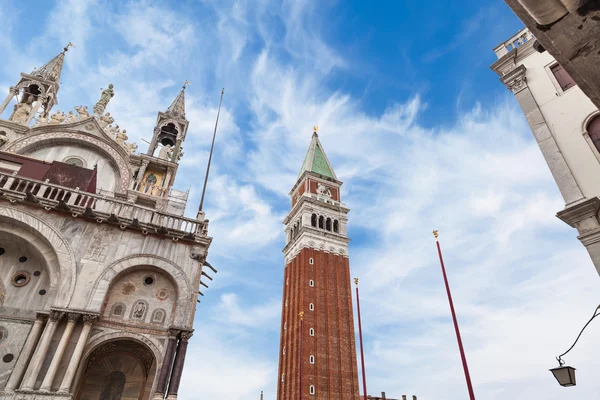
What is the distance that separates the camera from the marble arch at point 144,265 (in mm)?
11867

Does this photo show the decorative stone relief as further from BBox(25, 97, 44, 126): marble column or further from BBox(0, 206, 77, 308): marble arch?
BBox(25, 97, 44, 126): marble column

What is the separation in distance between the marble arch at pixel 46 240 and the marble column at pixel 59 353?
1.19m

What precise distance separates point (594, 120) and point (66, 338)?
1994 cm

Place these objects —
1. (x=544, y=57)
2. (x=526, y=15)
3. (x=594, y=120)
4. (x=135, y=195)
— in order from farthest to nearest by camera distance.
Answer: (x=135, y=195) → (x=544, y=57) → (x=594, y=120) → (x=526, y=15)

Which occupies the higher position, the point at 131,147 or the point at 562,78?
the point at 562,78

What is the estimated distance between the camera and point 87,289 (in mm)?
11883

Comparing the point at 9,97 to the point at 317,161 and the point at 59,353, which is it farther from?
the point at 317,161

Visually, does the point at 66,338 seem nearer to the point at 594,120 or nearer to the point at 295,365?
the point at 594,120

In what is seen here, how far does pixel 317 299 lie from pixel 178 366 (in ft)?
128

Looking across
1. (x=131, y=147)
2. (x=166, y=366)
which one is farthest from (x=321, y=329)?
(x=166, y=366)

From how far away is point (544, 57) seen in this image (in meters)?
16.5

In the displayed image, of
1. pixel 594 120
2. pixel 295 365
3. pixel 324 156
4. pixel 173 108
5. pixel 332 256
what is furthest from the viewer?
pixel 324 156

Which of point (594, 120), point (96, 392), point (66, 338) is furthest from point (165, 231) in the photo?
point (594, 120)

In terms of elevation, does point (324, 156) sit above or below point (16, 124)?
above
